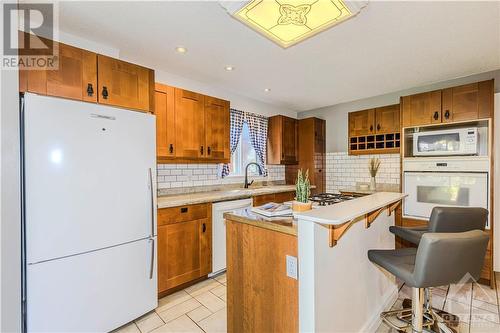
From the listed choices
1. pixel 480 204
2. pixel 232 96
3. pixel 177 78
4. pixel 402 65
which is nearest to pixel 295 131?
pixel 232 96

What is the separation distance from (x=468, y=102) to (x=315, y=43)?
2097 millimetres

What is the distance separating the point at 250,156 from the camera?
4160mm

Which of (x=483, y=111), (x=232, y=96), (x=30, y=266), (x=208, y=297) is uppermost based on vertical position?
(x=232, y=96)

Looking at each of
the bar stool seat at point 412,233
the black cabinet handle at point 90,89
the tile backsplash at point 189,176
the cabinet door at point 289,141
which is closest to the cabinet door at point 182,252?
the tile backsplash at point 189,176

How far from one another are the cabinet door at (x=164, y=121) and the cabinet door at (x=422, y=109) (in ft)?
10.1

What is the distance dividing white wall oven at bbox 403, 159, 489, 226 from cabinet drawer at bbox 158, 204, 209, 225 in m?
2.69

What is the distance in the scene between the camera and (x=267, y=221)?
148 cm

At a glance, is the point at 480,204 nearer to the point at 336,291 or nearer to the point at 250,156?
the point at 336,291

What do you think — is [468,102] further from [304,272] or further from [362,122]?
[304,272]

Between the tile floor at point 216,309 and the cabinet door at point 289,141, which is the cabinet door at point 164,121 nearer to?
the tile floor at point 216,309

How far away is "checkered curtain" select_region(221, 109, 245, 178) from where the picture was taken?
368 centimetres

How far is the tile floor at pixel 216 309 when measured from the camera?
1.95m

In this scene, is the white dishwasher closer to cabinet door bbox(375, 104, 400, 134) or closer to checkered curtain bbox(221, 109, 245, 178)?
checkered curtain bbox(221, 109, 245, 178)

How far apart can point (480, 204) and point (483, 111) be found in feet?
3.46
